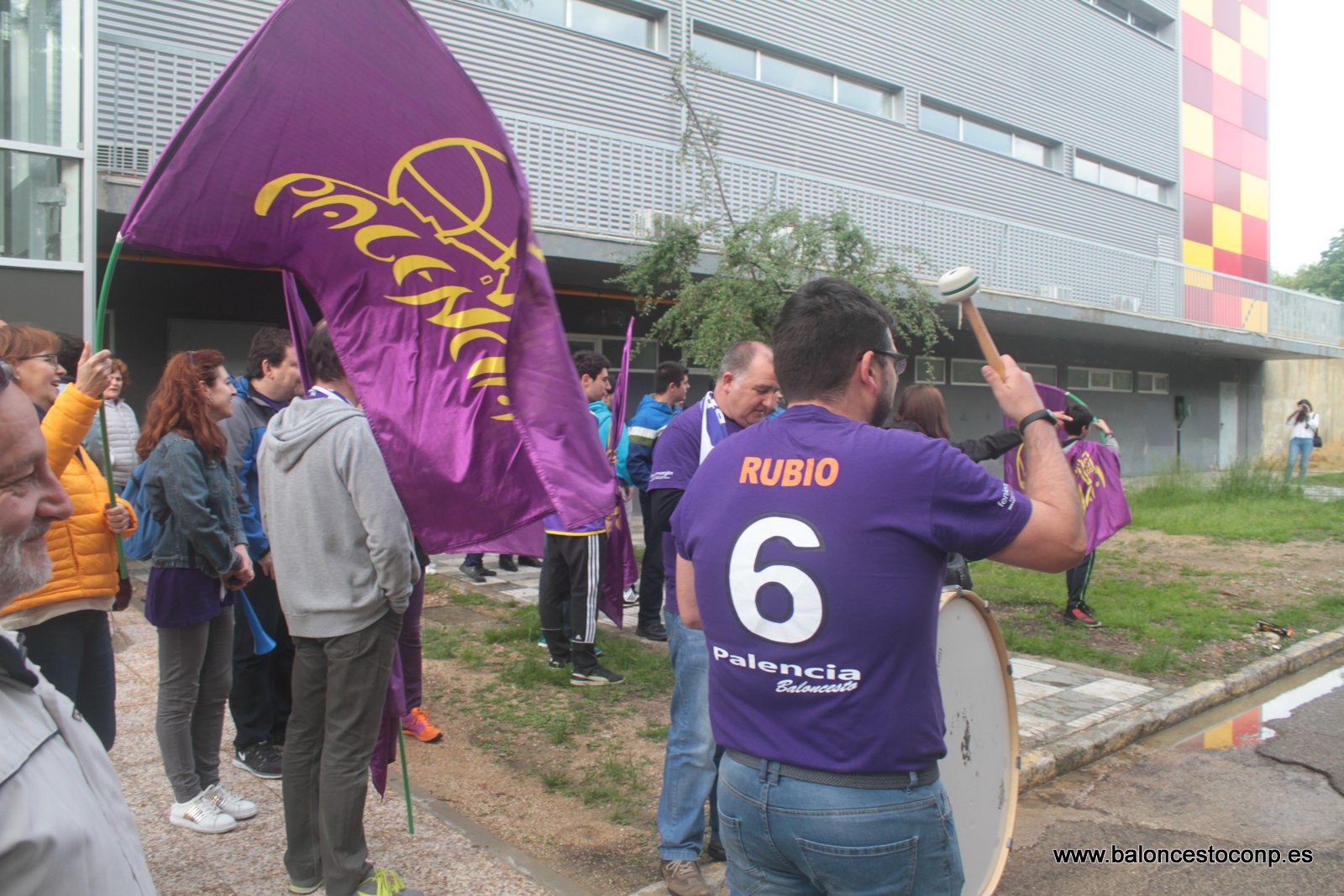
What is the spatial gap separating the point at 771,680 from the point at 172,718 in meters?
2.93

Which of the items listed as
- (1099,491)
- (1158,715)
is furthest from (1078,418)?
(1099,491)

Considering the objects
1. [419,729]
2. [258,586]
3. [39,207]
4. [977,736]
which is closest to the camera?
[977,736]

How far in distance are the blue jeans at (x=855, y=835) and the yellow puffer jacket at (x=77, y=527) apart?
2.28 m

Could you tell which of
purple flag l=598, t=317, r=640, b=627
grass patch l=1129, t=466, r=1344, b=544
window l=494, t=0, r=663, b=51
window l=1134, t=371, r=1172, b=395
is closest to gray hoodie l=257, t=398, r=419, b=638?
purple flag l=598, t=317, r=640, b=627

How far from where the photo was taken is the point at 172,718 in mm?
3826

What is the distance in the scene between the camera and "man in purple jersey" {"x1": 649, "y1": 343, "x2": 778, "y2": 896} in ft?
11.5

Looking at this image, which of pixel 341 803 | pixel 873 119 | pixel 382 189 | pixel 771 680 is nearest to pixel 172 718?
pixel 341 803

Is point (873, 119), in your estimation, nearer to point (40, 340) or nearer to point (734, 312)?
point (734, 312)

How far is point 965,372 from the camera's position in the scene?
20.2 metres

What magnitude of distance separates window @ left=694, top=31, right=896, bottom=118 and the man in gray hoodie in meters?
14.5

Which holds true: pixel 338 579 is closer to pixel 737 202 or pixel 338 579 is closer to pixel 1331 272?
pixel 737 202

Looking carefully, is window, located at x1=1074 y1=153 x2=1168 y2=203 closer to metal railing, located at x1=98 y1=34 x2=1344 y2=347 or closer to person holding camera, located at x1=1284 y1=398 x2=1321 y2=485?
metal railing, located at x1=98 y1=34 x2=1344 y2=347

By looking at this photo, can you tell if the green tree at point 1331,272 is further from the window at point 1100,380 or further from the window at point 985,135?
the window at point 985,135

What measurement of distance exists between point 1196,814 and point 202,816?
4.33 m
